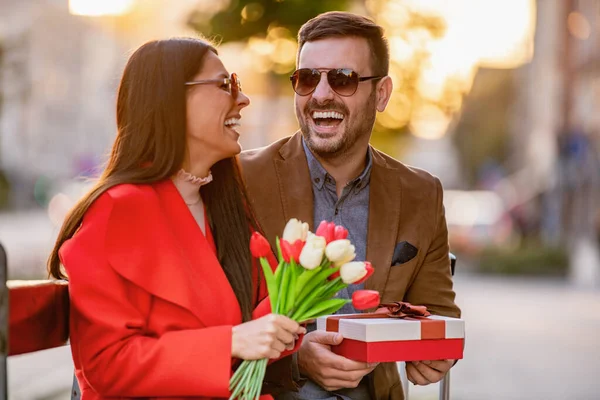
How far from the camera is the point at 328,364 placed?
11.2 ft

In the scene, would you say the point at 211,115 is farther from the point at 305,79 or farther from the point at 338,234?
the point at 305,79

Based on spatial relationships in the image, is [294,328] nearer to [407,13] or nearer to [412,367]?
[412,367]

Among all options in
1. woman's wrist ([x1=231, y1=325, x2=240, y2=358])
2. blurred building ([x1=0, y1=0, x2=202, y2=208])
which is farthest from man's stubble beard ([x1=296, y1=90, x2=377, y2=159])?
blurred building ([x1=0, y1=0, x2=202, y2=208])

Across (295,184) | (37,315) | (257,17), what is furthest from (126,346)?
(257,17)

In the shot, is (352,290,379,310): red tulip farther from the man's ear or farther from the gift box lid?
the man's ear

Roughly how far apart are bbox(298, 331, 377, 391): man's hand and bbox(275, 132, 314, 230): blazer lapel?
67cm

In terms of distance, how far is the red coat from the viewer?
2.88 metres

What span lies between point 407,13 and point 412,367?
7.43 meters

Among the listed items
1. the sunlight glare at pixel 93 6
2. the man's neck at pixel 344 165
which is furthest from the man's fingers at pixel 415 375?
the sunlight glare at pixel 93 6

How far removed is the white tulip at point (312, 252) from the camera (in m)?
2.81

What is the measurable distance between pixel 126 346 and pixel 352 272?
68 cm

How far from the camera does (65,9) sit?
5569cm

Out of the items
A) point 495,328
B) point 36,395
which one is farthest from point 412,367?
point 495,328

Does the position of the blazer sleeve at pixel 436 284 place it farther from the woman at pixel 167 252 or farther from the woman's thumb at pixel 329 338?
the woman at pixel 167 252
